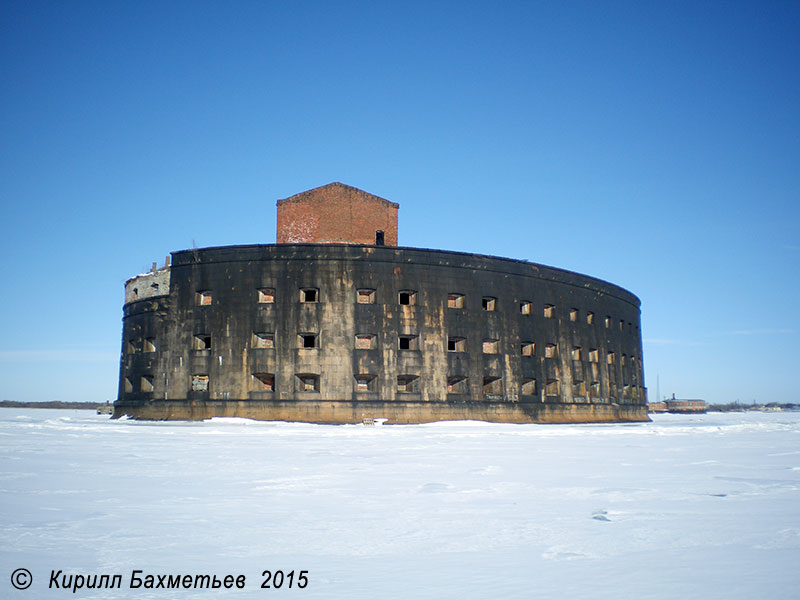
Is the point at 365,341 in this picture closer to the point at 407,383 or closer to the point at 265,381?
the point at 407,383

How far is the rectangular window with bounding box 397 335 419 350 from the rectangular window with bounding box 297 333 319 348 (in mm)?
4111

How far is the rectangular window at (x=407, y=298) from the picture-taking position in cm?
3198

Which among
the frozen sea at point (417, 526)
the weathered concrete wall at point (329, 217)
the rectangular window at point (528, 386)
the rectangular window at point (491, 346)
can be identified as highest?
the weathered concrete wall at point (329, 217)

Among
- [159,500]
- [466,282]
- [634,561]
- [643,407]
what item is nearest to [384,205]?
[466,282]

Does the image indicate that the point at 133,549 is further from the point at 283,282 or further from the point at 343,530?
the point at 283,282

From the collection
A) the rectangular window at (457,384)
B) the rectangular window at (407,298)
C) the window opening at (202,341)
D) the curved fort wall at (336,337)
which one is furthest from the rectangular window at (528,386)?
the window opening at (202,341)

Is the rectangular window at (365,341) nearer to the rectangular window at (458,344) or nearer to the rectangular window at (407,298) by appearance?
the rectangular window at (407,298)

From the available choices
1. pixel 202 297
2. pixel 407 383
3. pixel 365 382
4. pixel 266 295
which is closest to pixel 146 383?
pixel 202 297

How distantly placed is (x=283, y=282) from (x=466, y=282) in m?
9.56

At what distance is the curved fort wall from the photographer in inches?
1195

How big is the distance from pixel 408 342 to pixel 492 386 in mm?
5392

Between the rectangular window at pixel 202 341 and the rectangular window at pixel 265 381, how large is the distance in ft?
10.5

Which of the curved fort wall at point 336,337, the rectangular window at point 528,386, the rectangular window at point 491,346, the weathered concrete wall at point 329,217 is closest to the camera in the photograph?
the curved fort wall at point 336,337

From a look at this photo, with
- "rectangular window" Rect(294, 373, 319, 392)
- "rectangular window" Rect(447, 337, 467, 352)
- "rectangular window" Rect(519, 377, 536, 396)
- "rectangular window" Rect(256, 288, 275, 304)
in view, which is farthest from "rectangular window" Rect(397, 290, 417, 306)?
"rectangular window" Rect(519, 377, 536, 396)
